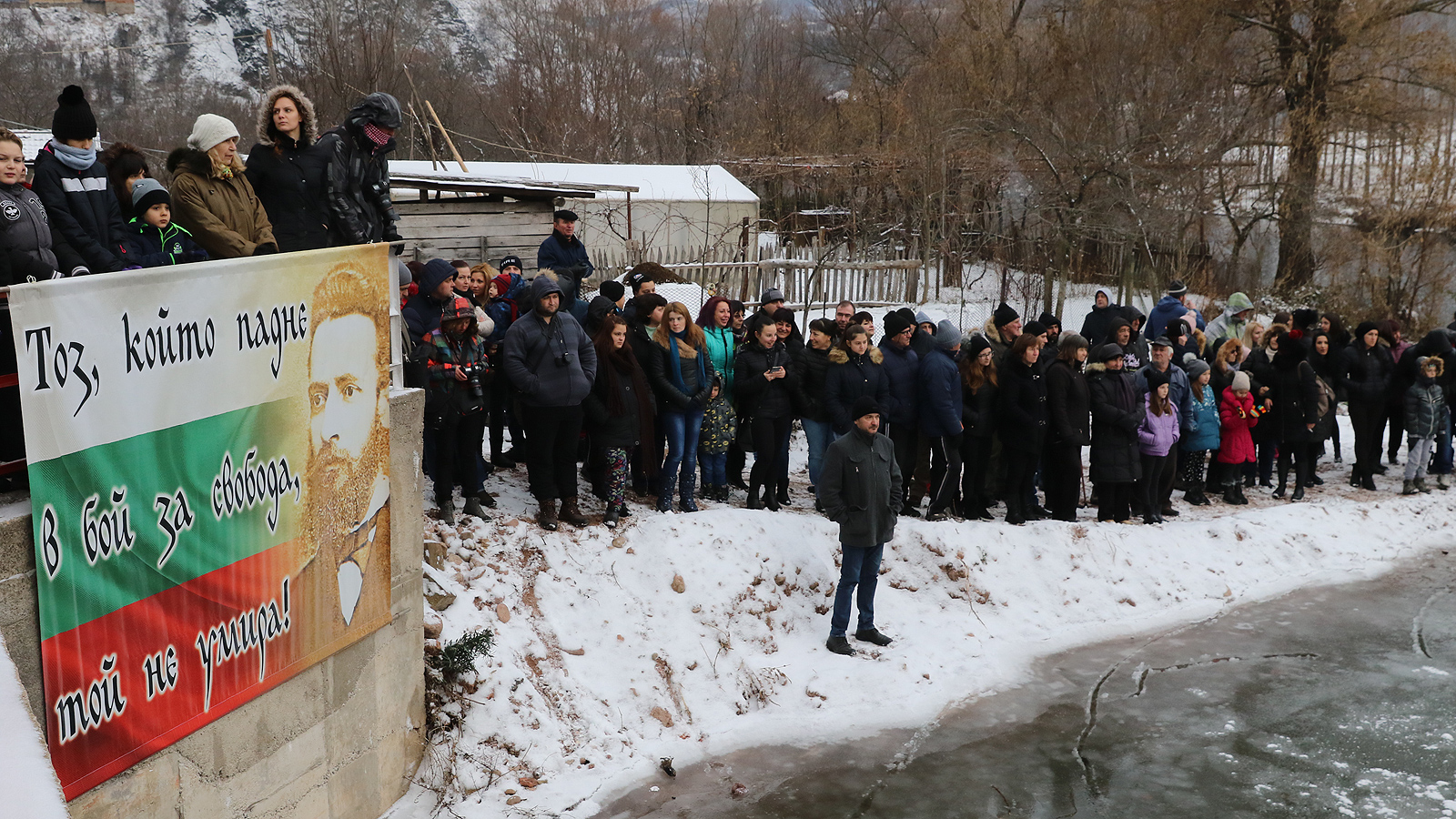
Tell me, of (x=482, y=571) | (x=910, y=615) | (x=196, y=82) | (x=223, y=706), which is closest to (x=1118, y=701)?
(x=910, y=615)

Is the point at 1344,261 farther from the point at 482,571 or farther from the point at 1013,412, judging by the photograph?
the point at 482,571

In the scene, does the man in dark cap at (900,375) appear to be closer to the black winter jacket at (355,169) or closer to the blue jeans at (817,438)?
the blue jeans at (817,438)

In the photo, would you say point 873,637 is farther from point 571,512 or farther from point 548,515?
point 548,515

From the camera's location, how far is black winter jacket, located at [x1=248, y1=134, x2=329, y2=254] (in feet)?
23.0

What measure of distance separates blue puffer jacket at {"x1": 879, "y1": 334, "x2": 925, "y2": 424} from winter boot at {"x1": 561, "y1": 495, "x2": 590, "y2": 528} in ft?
9.79

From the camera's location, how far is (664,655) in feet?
26.6

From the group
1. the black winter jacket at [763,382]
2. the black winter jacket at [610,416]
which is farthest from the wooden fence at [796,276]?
the black winter jacket at [610,416]

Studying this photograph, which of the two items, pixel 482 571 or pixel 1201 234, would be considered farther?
pixel 1201 234

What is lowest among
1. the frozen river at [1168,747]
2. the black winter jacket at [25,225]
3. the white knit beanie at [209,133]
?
the frozen river at [1168,747]

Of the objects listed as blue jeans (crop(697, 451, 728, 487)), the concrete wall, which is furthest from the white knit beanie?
blue jeans (crop(697, 451, 728, 487))

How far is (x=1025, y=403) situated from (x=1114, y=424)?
3.39 feet

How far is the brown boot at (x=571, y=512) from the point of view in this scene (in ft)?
29.4

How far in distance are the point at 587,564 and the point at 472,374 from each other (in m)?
1.66

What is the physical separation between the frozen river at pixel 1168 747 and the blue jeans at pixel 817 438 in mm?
2785
